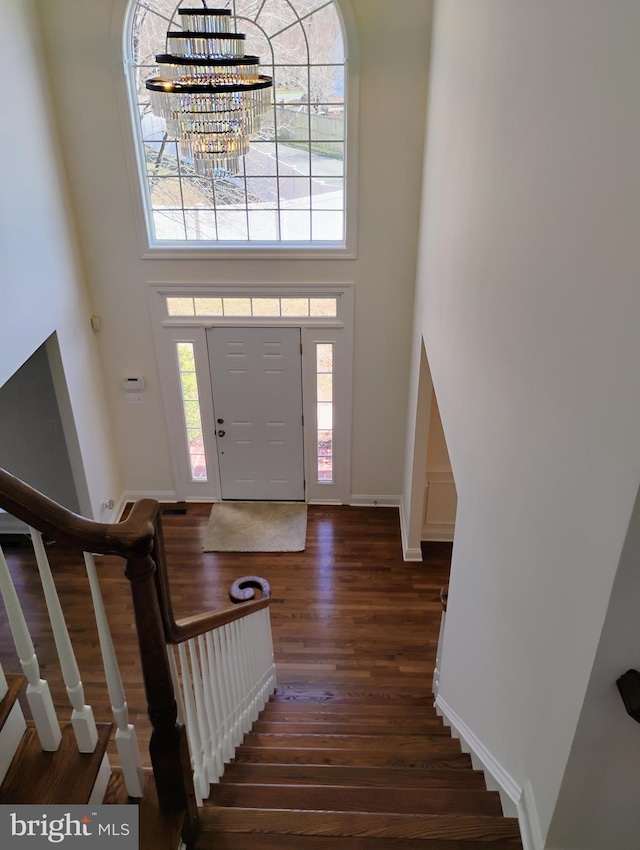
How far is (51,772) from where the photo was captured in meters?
2.00

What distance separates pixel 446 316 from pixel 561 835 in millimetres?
2876

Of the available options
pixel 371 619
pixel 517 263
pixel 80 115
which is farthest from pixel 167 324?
pixel 517 263

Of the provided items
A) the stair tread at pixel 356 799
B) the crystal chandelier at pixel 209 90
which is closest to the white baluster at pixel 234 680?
the stair tread at pixel 356 799

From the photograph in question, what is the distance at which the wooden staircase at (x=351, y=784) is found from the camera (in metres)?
2.40

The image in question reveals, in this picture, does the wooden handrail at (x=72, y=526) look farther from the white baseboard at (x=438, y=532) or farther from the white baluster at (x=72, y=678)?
the white baseboard at (x=438, y=532)

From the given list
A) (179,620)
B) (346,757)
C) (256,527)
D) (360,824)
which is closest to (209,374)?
(256,527)

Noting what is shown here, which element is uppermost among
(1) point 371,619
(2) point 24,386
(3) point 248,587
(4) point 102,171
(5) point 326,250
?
(4) point 102,171

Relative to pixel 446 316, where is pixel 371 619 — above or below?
below

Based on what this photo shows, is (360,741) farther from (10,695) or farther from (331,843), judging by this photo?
(10,695)

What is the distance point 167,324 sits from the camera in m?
6.48

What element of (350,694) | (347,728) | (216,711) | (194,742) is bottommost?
(350,694)

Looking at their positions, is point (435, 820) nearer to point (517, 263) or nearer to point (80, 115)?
point (517, 263)

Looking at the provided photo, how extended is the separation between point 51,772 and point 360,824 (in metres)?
1.13

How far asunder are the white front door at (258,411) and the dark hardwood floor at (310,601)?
1.56 ft
